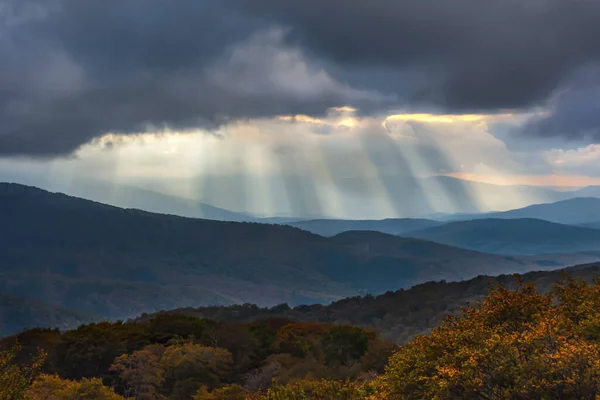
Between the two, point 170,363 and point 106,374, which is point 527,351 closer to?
point 170,363

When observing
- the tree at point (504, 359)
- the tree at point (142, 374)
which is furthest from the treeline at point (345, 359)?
the tree at point (142, 374)

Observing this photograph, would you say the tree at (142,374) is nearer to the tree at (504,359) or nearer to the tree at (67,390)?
the tree at (67,390)

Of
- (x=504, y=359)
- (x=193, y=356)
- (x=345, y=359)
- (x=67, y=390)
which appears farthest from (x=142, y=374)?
(x=504, y=359)

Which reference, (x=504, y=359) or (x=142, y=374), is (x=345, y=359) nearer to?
(x=142, y=374)

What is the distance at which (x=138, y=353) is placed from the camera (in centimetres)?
7638

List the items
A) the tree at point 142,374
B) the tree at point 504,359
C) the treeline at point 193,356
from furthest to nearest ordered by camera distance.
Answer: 1. the treeline at point 193,356
2. the tree at point 142,374
3. the tree at point 504,359

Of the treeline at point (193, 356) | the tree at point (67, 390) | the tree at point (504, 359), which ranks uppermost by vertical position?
the tree at point (504, 359)

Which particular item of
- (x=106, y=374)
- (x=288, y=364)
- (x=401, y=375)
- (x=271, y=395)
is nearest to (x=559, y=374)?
(x=401, y=375)

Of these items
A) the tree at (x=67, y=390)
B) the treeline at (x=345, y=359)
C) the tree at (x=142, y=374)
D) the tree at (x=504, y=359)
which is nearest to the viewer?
the tree at (x=504, y=359)

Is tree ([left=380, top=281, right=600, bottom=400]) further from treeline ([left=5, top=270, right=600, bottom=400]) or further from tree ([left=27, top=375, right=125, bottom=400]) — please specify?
tree ([left=27, top=375, right=125, bottom=400])

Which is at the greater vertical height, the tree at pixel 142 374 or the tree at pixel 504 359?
the tree at pixel 504 359

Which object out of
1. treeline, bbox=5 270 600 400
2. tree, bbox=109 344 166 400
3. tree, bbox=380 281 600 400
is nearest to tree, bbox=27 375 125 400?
treeline, bbox=5 270 600 400

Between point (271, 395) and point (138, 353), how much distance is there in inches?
1804

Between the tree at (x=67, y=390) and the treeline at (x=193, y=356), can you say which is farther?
the treeline at (x=193, y=356)
